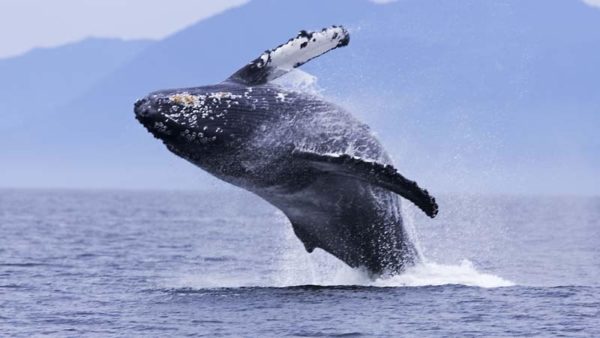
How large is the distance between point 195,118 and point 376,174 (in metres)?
2.54

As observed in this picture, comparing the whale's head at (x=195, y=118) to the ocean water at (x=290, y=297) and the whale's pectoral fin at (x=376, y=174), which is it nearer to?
the whale's pectoral fin at (x=376, y=174)

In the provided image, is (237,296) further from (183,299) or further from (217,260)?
(217,260)

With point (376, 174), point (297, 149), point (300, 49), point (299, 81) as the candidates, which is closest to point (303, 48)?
point (300, 49)

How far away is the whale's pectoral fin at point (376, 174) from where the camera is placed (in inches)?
629

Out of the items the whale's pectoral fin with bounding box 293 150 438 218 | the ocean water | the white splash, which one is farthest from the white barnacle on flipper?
the ocean water

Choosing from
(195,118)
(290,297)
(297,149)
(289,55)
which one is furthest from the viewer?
(290,297)

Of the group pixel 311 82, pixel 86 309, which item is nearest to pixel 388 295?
pixel 311 82

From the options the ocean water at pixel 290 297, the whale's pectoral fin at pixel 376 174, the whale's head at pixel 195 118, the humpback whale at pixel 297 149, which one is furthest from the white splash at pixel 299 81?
the ocean water at pixel 290 297

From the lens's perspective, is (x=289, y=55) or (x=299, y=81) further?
(x=299, y=81)

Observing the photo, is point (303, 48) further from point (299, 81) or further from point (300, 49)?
point (299, 81)

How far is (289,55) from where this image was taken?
17375 millimetres

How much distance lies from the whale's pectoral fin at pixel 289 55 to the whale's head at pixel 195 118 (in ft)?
1.72

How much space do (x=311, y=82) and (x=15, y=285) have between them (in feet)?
24.7

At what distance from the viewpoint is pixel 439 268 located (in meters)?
20.6
